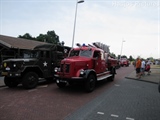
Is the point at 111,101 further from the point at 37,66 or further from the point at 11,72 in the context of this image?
the point at 11,72

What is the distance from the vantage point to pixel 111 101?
6051mm

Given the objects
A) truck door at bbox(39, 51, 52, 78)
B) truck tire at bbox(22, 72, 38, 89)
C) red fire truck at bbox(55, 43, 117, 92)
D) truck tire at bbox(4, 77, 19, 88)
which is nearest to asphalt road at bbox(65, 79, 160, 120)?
red fire truck at bbox(55, 43, 117, 92)

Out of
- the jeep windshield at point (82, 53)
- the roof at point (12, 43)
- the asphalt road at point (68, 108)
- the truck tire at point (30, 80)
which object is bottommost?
the asphalt road at point (68, 108)

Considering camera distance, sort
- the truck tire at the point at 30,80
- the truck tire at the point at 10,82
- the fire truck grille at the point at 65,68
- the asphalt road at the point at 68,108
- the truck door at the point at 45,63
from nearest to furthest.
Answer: the asphalt road at the point at 68,108, the fire truck grille at the point at 65,68, the truck tire at the point at 30,80, the truck tire at the point at 10,82, the truck door at the point at 45,63

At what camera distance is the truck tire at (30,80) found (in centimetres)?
768

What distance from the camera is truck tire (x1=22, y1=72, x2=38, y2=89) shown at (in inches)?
302

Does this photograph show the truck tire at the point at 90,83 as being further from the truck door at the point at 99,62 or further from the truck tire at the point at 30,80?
the truck tire at the point at 30,80

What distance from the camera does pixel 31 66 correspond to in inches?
314

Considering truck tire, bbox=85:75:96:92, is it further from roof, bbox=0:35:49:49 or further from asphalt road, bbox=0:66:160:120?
roof, bbox=0:35:49:49

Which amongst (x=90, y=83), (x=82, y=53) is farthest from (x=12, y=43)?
(x=90, y=83)

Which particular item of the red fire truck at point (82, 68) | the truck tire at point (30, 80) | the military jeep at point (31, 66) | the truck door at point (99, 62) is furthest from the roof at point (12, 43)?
the truck door at point (99, 62)

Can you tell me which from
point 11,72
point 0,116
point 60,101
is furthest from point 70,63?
point 0,116

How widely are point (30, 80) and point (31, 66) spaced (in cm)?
78

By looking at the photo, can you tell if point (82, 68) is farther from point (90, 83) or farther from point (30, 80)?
point (30, 80)
